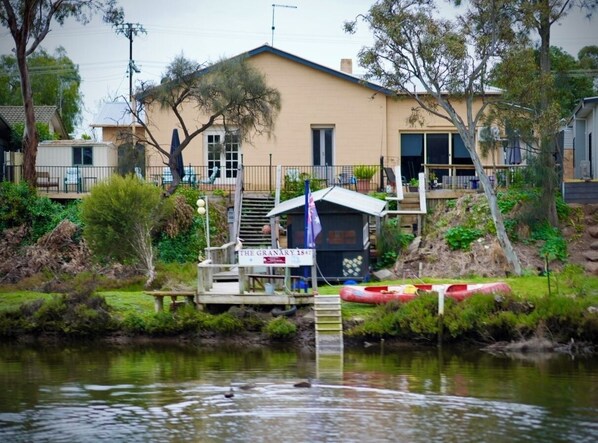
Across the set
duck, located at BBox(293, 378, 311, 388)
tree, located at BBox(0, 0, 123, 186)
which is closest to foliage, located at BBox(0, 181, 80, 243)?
tree, located at BBox(0, 0, 123, 186)

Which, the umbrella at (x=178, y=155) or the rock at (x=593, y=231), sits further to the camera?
the umbrella at (x=178, y=155)

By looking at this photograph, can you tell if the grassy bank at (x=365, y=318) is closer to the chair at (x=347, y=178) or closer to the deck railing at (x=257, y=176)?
the deck railing at (x=257, y=176)

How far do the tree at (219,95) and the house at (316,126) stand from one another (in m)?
2.53

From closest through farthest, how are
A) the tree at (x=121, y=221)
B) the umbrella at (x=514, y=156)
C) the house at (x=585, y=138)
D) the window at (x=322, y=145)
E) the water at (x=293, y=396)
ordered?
1. the water at (x=293, y=396)
2. the tree at (x=121, y=221)
3. the house at (x=585, y=138)
4. the umbrella at (x=514, y=156)
5. the window at (x=322, y=145)

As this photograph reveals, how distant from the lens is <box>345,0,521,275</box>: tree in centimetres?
3800

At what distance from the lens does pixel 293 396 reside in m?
23.4

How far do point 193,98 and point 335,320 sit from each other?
17812mm

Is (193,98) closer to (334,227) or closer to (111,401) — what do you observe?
(334,227)

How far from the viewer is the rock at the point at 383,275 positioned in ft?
125

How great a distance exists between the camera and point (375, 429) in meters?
20.4

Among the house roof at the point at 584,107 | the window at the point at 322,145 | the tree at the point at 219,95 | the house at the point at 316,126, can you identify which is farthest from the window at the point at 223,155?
the house roof at the point at 584,107

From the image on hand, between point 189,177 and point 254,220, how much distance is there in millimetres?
5281

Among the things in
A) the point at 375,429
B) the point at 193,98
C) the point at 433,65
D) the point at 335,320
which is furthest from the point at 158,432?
the point at 193,98

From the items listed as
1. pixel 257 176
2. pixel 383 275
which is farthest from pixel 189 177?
pixel 383 275
